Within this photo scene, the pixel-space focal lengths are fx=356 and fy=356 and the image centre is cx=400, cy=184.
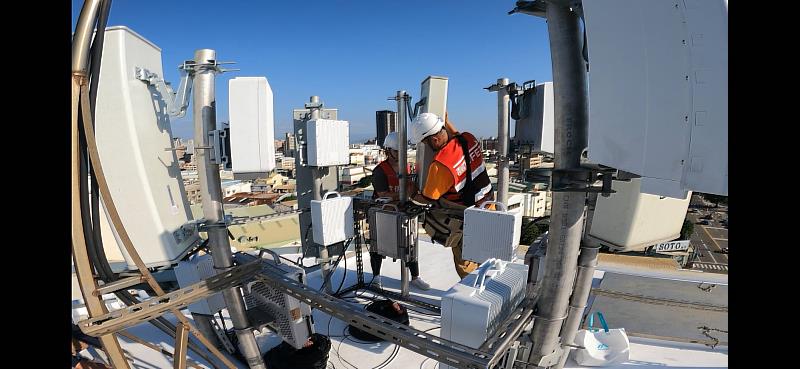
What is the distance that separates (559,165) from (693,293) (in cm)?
507

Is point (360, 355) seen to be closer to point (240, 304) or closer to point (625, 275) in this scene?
point (240, 304)

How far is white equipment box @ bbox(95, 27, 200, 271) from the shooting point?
101 inches

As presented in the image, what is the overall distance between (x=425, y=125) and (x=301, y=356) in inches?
115

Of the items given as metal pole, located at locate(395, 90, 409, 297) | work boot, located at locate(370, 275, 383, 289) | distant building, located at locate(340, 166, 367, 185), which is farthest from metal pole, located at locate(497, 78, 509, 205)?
distant building, located at locate(340, 166, 367, 185)

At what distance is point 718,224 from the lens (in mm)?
43594

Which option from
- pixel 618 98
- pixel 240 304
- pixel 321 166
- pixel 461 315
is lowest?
pixel 240 304

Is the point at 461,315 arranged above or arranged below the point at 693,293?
above

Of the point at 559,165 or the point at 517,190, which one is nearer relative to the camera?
the point at 559,165

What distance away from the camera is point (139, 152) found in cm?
266

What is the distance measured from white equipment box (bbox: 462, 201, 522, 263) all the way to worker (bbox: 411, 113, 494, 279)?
3.08 feet

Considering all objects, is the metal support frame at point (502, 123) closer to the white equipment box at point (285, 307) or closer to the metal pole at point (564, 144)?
the metal pole at point (564, 144)

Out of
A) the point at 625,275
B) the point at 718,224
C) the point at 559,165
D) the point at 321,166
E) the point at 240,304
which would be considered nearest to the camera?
the point at 559,165

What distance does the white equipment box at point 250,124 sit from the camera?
Result: 2830mm

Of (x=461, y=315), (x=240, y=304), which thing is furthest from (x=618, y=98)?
(x=240, y=304)
